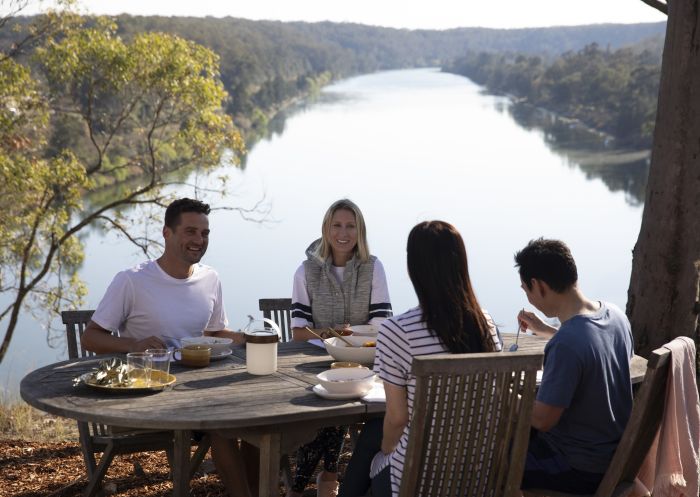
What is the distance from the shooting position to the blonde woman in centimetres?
375

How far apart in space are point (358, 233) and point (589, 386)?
1492 millimetres

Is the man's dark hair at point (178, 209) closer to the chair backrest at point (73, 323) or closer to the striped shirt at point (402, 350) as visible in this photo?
the chair backrest at point (73, 323)

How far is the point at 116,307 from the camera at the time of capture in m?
3.38

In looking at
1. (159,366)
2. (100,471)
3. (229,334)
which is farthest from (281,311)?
(159,366)

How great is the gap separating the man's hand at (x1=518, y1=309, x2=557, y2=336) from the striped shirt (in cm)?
91

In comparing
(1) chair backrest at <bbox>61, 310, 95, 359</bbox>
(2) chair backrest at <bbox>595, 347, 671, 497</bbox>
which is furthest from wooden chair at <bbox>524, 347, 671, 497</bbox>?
(1) chair backrest at <bbox>61, 310, 95, 359</bbox>

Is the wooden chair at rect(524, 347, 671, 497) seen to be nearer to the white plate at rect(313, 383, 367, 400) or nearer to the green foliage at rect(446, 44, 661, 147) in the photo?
the white plate at rect(313, 383, 367, 400)

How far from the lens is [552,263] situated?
259 centimetres

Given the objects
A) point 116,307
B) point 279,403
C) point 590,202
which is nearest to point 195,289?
point 116,307

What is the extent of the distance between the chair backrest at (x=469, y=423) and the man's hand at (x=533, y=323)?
2.95 feet

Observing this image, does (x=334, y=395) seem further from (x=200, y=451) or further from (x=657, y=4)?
(x=657, y=4)

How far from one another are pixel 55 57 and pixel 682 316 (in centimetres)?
754

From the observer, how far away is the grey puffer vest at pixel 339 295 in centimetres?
375

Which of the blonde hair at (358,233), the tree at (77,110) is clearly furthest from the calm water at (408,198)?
the blonde hair at (358,233)
